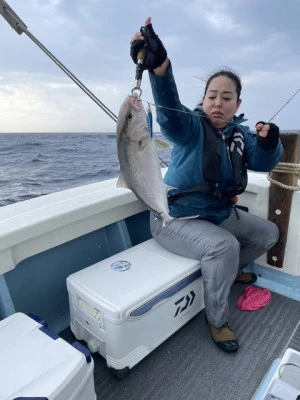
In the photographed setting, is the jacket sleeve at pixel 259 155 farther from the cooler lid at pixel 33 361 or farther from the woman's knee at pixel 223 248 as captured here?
the cooler lid at pixel 33 361

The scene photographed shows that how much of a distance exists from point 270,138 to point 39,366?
2.06 m

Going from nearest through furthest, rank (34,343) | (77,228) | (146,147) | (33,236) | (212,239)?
(34,343) → (146,147) → (33,236) → (212,239) → (77,228)

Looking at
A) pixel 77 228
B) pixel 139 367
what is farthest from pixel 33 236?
pixel 139 367

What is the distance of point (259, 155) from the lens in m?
2.59

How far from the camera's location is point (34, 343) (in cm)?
159

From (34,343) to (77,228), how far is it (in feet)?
3.41

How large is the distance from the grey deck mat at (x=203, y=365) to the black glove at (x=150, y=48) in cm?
195

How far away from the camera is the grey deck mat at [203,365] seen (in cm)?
205

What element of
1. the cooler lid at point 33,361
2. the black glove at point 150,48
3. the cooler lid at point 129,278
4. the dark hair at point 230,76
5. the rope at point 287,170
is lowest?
the cooler lid at point 129,278

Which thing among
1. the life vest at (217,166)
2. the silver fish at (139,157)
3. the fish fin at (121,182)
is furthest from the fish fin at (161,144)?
the life vest at (217,166)

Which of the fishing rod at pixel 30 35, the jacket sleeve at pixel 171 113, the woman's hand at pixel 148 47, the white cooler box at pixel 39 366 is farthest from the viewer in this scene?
the fishing rod at pixel 30 35

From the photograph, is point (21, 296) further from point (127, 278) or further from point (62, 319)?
point (127, 278)

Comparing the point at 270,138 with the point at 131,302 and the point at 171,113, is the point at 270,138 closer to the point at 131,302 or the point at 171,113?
the point at 171,113

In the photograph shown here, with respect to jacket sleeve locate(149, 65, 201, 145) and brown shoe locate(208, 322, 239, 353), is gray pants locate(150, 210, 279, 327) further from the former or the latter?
jacket sleeve locate(149, 65, 201, 145)
